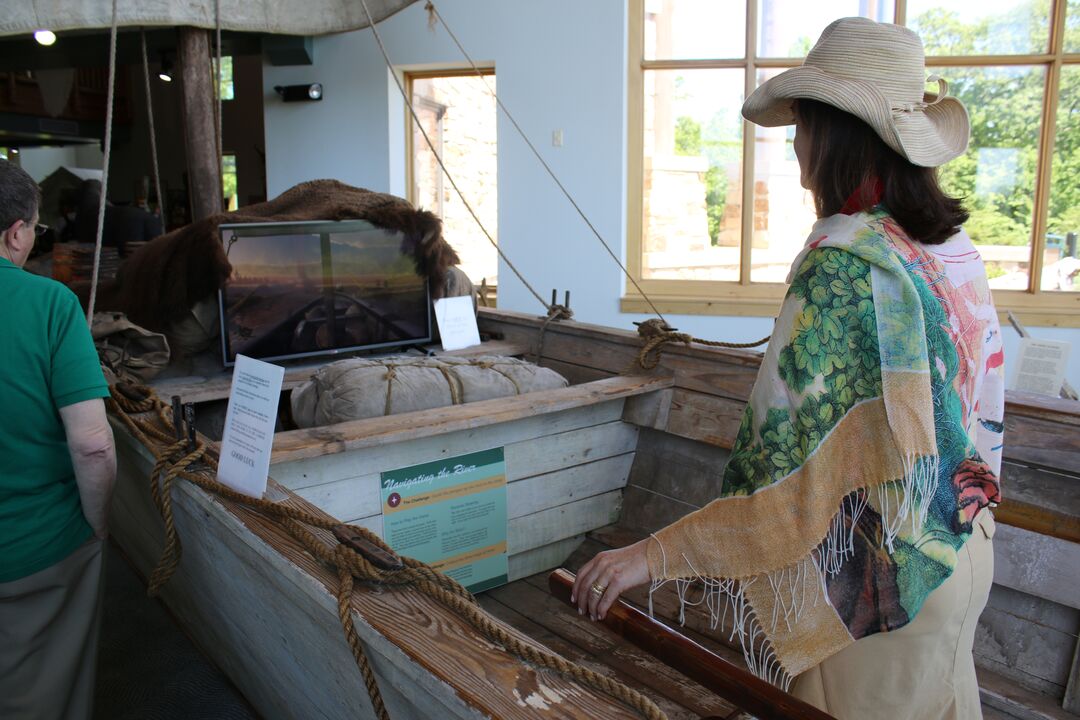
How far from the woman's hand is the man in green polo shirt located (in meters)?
1.08

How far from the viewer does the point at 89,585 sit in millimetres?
1872

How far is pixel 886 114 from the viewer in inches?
45.9

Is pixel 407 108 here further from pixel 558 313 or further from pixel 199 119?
pixel 558 313

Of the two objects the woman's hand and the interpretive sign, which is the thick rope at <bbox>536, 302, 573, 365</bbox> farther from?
the woman's hand

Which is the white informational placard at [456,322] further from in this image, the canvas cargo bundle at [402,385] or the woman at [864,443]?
the woman at [864,443]

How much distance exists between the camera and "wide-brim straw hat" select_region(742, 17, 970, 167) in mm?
1175

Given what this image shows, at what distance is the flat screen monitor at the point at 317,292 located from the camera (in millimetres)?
2867

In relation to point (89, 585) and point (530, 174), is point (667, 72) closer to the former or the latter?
point (530, 174)

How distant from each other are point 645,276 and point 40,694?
215 inches

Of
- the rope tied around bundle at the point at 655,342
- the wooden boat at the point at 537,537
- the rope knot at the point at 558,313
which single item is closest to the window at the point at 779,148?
the rope knot at the point at 558,313

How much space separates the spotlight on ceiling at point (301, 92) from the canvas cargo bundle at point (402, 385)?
4690 millimetres

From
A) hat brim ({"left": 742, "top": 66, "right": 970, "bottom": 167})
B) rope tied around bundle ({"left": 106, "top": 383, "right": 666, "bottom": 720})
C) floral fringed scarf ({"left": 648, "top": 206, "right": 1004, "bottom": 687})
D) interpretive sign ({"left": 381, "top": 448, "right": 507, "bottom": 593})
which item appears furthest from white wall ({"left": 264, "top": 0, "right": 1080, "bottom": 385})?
floral fringed scarf ({"left": 648, "top": 206, "right": 1004, "bottom": 687})

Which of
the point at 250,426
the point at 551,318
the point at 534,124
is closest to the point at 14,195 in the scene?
the point at 250,426

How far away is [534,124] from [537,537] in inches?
177
